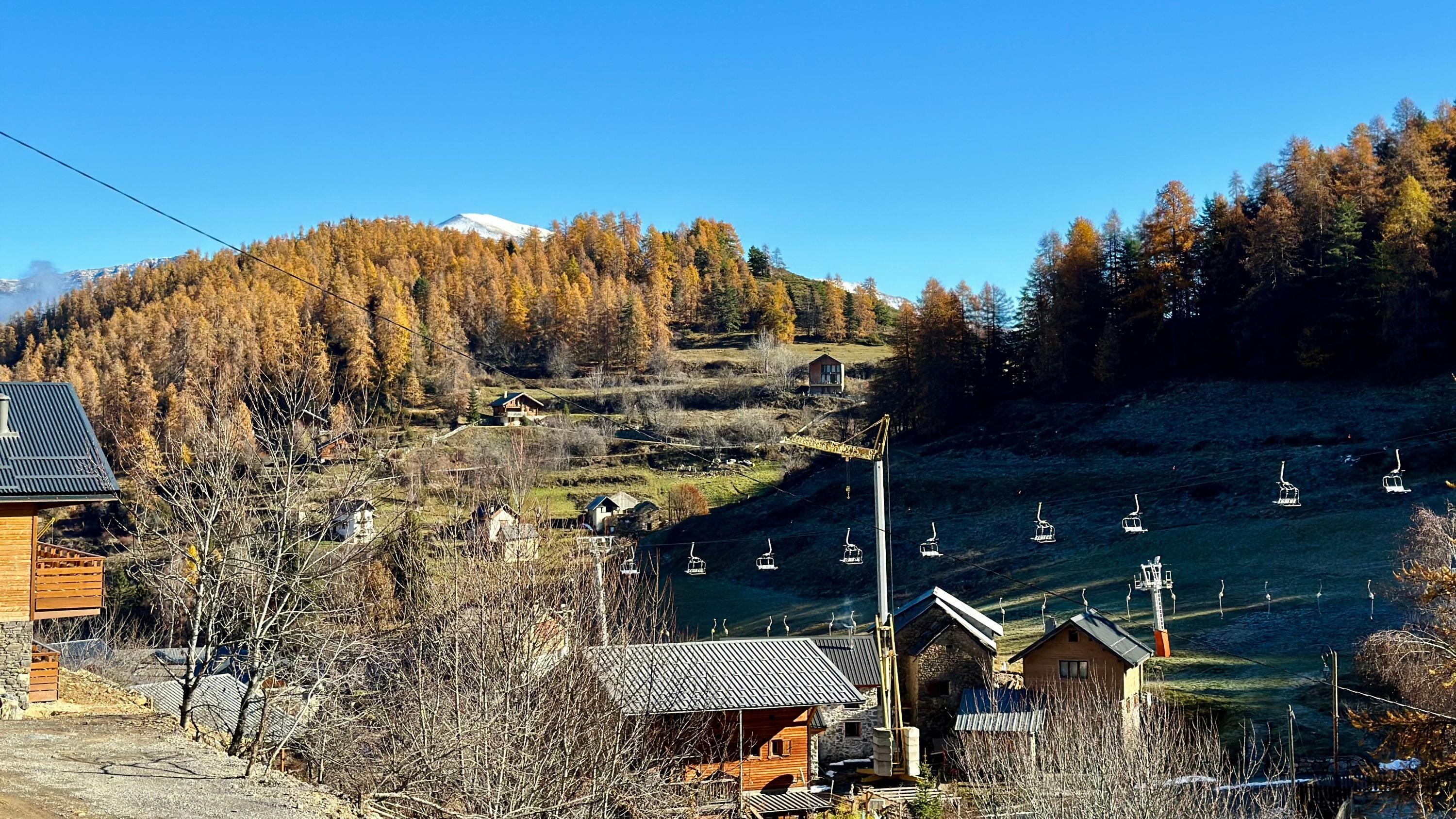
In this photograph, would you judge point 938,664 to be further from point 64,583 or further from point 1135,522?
A: point 64,583

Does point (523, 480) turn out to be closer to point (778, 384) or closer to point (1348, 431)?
point (1348, 431)

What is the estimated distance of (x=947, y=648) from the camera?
3228cm

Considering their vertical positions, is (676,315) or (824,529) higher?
(676,315)

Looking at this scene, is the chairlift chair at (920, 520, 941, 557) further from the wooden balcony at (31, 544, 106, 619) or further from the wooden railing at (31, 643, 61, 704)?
the wooden railing at (31, 643, 61, 704)

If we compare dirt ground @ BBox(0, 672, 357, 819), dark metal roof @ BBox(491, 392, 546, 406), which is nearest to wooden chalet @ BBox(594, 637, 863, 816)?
dirt ground @ BBox(0, 672, 357, 819)

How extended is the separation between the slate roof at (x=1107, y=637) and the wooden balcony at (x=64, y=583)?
2134cm

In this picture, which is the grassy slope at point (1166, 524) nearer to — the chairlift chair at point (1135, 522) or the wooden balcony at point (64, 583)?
the chairlift chair at point (1135, 522)

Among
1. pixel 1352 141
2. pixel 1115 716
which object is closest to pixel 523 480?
pixel 1115 716

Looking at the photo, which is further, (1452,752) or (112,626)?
(112,626)

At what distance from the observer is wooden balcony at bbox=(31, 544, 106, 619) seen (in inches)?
653

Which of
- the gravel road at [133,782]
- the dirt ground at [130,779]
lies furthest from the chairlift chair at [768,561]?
the gravel road at [133,782]

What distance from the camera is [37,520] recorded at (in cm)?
1681

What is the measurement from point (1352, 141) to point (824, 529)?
4494 cm

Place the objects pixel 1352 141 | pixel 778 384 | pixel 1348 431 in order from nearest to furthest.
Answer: pixel 1348 431 → pixel 1352 141 → pixel 778 384
